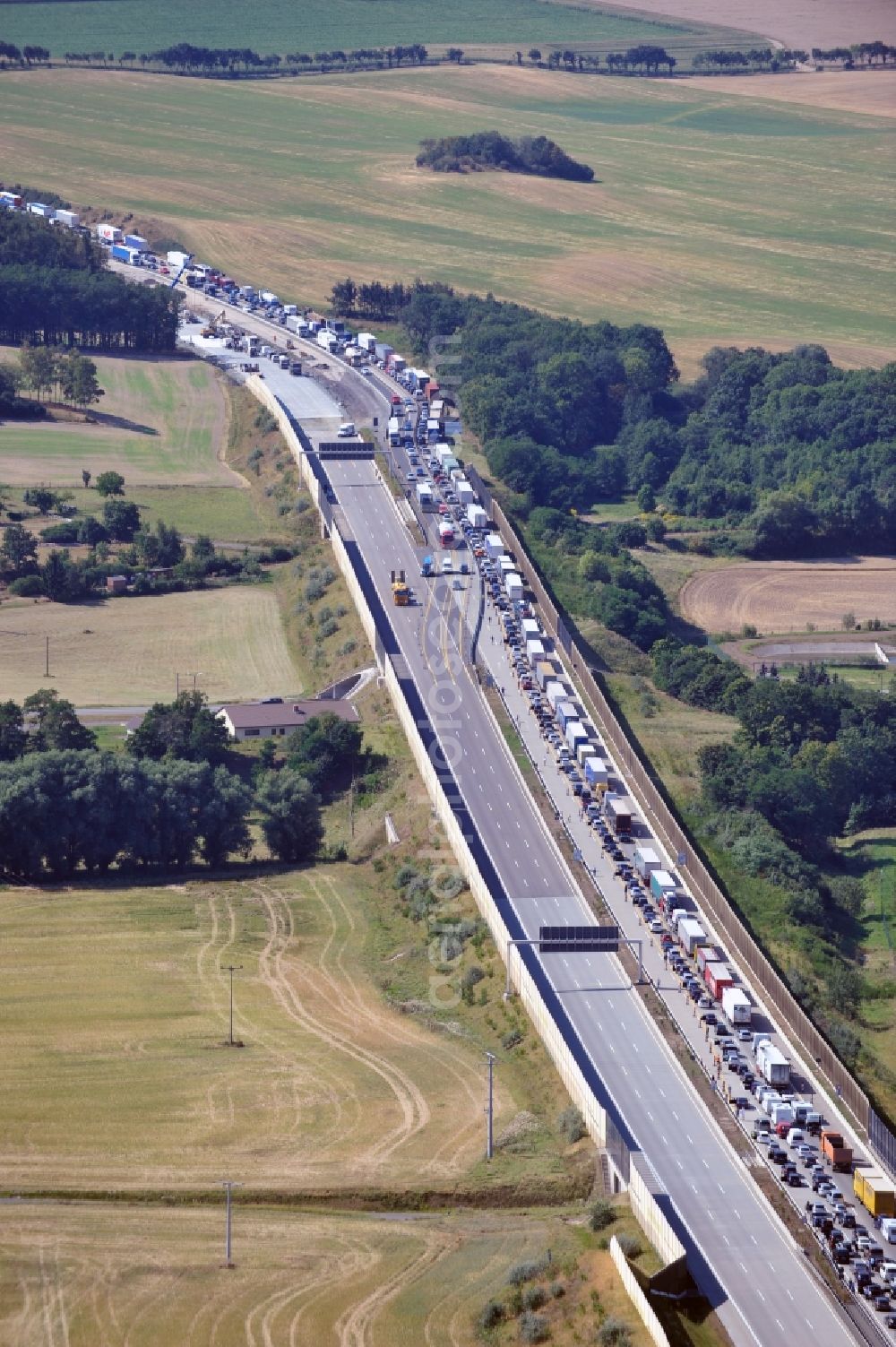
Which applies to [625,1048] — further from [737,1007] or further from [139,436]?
[139,436]

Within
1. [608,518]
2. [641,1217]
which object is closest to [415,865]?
[641,1217]

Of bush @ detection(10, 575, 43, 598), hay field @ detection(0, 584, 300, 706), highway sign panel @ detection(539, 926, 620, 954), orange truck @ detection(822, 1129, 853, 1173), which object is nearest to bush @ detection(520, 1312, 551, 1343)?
orange truck @ detection(822, 1129, 853, 1173)

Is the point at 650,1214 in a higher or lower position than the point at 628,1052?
higher

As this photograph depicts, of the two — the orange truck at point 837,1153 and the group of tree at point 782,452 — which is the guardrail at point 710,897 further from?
the group of tree at point 782,452

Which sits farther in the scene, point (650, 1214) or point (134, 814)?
point (134, 814)

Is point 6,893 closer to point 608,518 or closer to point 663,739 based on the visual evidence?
point 663,739

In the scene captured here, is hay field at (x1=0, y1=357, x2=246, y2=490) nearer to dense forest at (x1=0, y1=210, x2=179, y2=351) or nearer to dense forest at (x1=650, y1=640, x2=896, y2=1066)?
dense forest at (x1=0, y1=210, x2=179, y2=351)

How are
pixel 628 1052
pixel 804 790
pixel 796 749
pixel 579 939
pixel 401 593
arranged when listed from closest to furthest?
pixel 628 1052 → pixel 579 939 → pixel 804 790 → pixel 796 749 → pixel 401 593

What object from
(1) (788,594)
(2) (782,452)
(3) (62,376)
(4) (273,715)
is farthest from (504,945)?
(3) (62,376)
